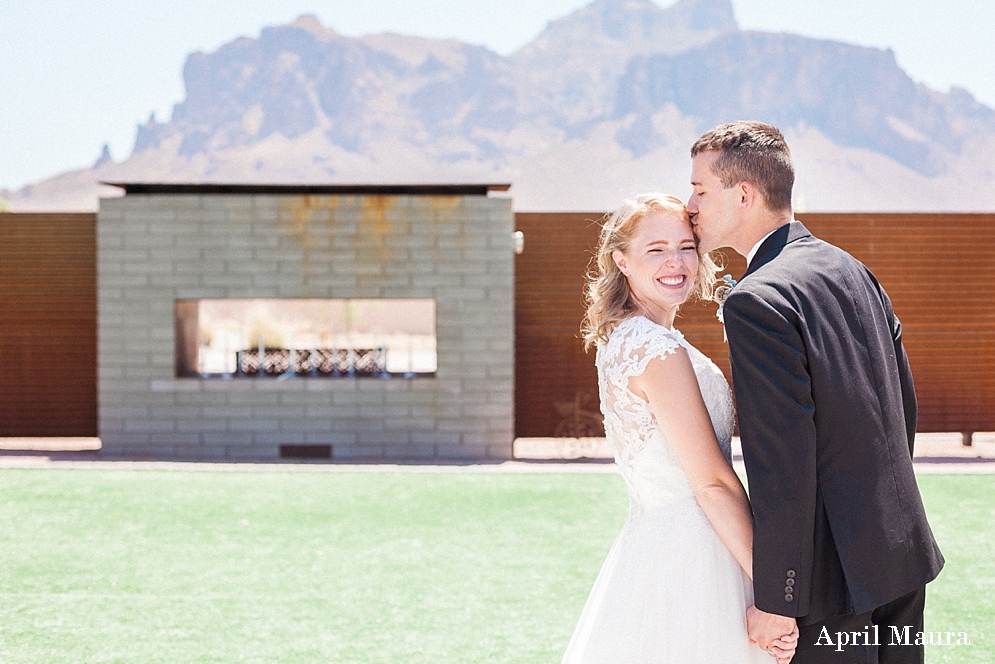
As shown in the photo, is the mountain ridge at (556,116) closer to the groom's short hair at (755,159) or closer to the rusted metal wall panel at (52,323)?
the rusted metal wall panel at (52,323)

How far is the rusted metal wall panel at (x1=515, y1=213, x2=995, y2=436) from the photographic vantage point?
11.1 meters

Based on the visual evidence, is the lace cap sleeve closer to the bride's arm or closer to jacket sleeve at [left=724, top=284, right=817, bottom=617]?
the bride's arm

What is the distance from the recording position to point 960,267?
37.1ft

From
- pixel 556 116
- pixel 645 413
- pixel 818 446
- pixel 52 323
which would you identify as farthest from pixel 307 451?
pixel 556 116

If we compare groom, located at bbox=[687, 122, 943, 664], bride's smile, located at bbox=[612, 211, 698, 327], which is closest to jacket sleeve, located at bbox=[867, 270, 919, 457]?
groom, located at bbox=[687, 122, 943, 664]

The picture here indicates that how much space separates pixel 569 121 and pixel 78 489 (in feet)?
455

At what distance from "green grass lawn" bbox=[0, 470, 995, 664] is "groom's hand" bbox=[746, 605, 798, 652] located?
214 centimetres

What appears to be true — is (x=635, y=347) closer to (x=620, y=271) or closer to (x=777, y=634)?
(x=620, y=271)

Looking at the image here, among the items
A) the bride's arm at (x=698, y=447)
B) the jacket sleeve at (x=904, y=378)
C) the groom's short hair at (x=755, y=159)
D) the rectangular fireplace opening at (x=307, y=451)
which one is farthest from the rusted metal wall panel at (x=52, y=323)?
the jacket sleeve at (x=904, y=378)

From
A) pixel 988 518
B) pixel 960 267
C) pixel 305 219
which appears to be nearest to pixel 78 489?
pixel 305 219

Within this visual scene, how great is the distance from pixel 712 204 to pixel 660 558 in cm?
95

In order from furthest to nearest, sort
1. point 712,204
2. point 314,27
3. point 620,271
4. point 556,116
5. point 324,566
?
point 314,27 < point 556,116 < point 324,566 < point 620,271 < point 712,204

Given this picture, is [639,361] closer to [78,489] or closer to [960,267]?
[78,489]

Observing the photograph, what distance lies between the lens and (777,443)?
6.61 feet
